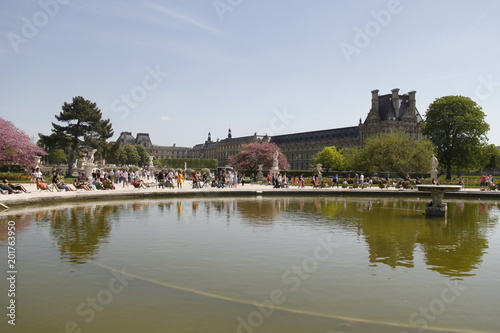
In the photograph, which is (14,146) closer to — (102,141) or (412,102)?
(102,141)

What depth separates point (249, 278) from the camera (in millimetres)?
6191

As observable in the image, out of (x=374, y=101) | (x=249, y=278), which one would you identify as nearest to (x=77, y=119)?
(x=249, y=278)

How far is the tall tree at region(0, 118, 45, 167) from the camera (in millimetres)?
36094

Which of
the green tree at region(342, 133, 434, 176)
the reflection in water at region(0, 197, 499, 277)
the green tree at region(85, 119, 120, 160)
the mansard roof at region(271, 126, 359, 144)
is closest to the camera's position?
the reflection in water at region(0, 197, 499, 277)

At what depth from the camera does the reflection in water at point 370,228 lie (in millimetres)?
7695

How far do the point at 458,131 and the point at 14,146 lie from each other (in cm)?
4534

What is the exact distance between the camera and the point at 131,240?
9.04 meters

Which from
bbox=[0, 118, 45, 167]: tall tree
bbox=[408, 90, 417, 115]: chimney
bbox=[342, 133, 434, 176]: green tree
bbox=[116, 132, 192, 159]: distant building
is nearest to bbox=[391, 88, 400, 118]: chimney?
bbox=[408, 90, 417, 115]: chimney

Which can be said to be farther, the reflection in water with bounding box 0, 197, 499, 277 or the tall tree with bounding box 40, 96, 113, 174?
the tall tree with bounding box 40, 96, 113, 174

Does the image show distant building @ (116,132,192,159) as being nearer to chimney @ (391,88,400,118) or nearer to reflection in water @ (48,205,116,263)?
chimney @ (391,88,400,118)

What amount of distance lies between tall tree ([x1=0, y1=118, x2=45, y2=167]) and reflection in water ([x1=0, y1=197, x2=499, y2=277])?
24.9m

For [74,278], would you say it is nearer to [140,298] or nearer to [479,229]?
[140,298]

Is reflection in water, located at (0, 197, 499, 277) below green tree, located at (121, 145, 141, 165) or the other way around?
below

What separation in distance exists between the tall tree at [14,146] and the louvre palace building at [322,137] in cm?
4312
